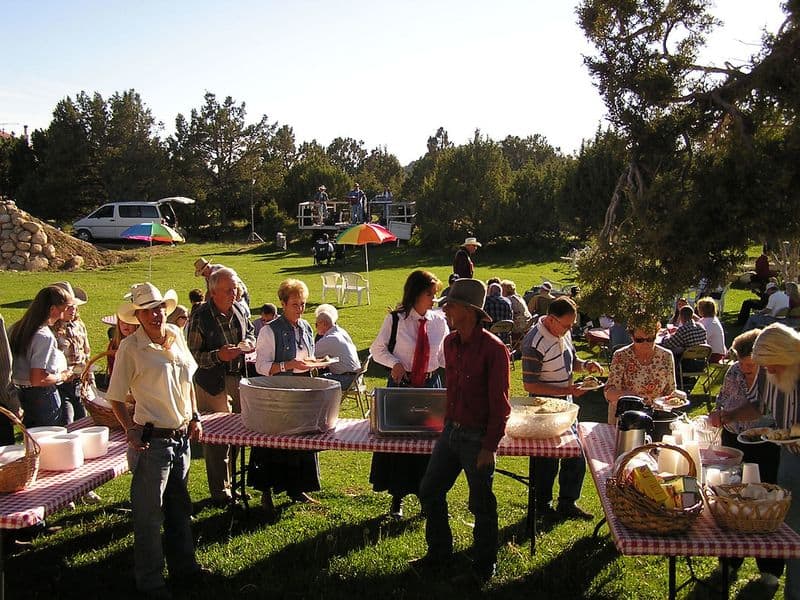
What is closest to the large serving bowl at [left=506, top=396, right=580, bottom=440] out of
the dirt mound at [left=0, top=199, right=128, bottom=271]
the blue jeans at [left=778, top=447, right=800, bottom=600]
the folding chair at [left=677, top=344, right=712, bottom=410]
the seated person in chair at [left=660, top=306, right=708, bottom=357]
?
the blue jeans at [left=778, top=447, right=800, bottom=600]

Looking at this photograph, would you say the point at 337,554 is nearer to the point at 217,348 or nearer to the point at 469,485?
the point at 469,485

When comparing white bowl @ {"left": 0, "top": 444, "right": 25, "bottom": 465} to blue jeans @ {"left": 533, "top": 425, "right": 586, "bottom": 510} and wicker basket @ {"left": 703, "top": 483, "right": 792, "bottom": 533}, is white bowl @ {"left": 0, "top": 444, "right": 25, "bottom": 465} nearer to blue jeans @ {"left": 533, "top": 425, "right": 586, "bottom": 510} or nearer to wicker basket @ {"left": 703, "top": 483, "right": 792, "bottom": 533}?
blue jeans @ {"left": 533, "top": 425, "right": 586, "bottom": 510}

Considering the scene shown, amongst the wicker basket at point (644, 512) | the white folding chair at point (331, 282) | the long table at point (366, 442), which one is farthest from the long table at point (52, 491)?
the white folding chair at point (331, 282)

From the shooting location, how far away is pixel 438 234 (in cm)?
3341

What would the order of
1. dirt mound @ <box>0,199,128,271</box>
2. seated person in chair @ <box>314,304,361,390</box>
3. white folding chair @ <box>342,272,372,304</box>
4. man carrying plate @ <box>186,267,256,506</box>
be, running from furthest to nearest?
dirt mound @ <box>0,199,128,271</box> → white folding chair @ <box>342,272,372,304</box> → seated person in chair @ <box>314,304,361,390</box> → man carrying plate @ <box>186,267,256,506</box>

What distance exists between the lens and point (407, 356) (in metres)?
5.34

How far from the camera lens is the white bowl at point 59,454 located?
427 cm

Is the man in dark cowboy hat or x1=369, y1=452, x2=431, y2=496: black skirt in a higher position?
the man in dark cowboy hat

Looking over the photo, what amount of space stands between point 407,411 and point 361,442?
0.36 m

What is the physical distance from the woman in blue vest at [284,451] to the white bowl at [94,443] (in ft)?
4.01

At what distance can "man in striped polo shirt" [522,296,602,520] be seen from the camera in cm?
555

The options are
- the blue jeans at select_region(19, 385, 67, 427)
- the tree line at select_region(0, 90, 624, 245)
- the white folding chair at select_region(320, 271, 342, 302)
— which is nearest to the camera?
the blue jeans at select_region(19, 385, 67, 427)

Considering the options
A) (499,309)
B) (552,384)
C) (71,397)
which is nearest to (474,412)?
(552,384)

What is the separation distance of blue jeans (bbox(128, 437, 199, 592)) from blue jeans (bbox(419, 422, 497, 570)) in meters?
1.35
